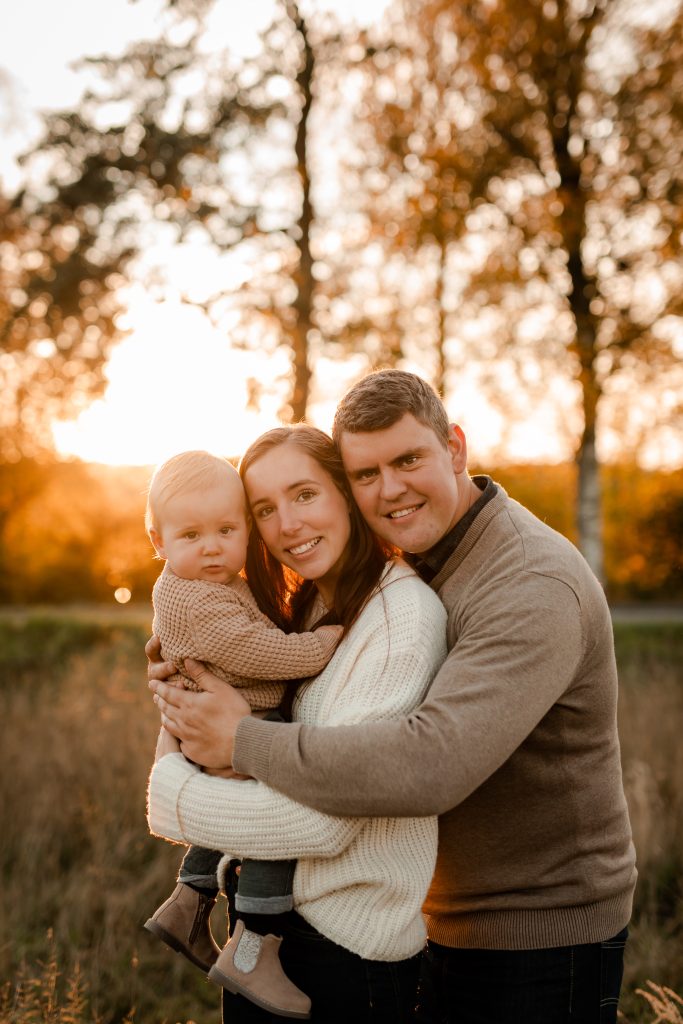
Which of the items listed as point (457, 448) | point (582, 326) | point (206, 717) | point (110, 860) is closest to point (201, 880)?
point (206, 717)

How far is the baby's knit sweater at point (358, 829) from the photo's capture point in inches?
82.6

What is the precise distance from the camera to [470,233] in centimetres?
880

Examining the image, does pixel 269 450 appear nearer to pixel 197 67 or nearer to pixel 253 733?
pixel 253 733

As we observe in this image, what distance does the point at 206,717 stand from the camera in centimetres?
238

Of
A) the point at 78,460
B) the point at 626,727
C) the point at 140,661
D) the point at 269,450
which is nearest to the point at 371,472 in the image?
the point at 269,450

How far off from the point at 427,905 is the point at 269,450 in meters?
1.34

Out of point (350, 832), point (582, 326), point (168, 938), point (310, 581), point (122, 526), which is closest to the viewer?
point (350, 832)

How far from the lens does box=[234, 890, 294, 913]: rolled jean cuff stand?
7.18 ft

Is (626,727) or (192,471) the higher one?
(192,471)

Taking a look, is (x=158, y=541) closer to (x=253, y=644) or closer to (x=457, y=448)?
(x=253, y=644)

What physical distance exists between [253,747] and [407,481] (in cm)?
83

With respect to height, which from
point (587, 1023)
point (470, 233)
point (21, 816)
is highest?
point (470, 233)

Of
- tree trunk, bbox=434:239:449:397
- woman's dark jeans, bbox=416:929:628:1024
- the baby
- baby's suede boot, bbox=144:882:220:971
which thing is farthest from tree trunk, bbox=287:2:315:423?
woman's dark jeans, bbox=416:929:628:1024

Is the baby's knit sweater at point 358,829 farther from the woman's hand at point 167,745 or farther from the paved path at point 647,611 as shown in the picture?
the paved path at point 647,611
